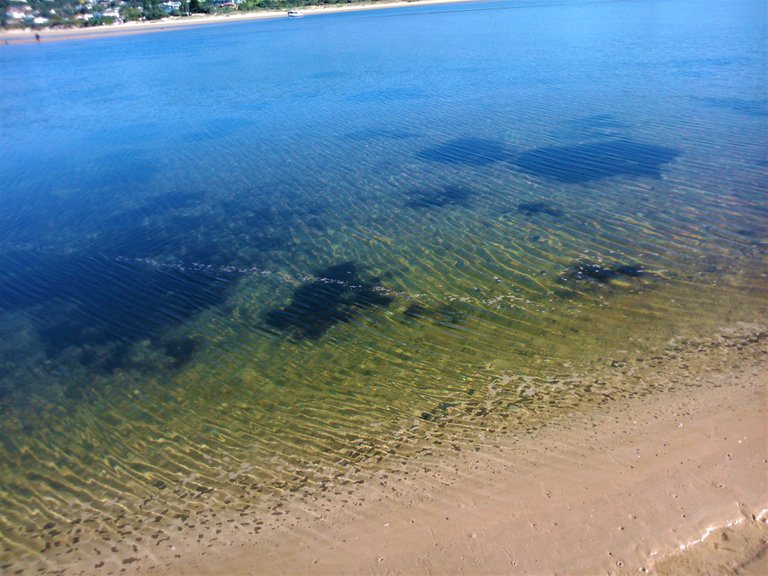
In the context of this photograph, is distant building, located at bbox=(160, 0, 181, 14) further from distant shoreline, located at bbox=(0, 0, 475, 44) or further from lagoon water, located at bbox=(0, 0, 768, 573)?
lagoon water, located at bbox=(0, 0, 768, 573)

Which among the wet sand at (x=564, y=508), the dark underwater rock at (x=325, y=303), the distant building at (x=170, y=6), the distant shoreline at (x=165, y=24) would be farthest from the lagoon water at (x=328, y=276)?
the distant building at (x=170, y=6)

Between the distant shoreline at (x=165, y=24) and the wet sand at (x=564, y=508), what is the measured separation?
14002 cm

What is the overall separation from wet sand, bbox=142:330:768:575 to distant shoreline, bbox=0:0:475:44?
14002cm

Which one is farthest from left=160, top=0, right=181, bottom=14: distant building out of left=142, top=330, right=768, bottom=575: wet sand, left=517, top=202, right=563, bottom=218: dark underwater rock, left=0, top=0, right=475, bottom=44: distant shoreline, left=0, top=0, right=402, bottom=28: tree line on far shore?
left=142, top=330, right=768, bottom=575: wet sand

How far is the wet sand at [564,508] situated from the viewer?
7562 mm

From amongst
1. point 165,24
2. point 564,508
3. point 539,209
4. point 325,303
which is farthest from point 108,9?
point 564,508

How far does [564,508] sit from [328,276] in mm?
10210

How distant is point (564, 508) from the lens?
828 centimetres

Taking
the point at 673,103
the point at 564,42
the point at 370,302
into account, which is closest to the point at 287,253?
the point at 370,302

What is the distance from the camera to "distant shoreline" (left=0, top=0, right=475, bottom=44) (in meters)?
121

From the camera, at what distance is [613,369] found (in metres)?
11.4

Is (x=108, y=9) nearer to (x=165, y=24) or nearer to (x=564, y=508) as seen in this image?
(x=165, y=24)

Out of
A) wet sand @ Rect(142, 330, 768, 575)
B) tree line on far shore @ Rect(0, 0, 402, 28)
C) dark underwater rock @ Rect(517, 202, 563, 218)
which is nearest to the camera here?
wet sand @ Rect(142, 330, 768, 575)

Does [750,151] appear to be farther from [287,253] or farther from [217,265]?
[217,265]
